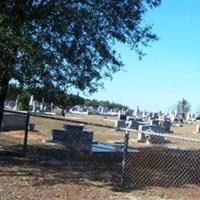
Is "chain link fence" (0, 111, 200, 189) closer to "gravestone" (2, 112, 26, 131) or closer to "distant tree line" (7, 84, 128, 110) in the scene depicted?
"distant tree line" (7, 84, 128, 110)

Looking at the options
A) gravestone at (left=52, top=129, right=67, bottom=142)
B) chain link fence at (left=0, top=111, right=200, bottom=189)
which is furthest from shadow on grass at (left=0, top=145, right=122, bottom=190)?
gravestone at (left=52, top=129, right=67, bottom=142)

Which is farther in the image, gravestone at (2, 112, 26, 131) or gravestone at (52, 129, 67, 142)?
gravestone at (2, 112, 26, 131)

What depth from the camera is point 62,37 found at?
41.5ft

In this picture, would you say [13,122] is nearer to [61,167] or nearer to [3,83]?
[3,83]

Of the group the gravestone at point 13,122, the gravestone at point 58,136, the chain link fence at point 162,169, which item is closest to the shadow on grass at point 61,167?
the chain link fence at point 162,169

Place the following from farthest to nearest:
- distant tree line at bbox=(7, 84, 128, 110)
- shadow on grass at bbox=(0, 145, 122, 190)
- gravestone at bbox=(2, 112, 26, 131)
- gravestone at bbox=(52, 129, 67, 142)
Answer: gravestone at bbox=(2, 112, 26, 131)
gravestone at bbox=(52, 129, 67, 142)
distant tree line at bbox=(7, 84, 128, 110)
shadow on grass at bbox=(0, 145, 122, 190)

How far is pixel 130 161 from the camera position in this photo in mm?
14984

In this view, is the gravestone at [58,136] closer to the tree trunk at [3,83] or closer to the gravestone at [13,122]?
the gravestone at [13,122]

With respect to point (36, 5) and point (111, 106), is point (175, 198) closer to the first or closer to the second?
point (36, 5)

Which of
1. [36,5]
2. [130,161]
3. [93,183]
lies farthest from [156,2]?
[93,183]

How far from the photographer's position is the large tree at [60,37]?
11.4 meters

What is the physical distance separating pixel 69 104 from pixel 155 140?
13239 mm

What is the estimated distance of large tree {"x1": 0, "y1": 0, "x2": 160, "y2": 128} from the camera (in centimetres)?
1140

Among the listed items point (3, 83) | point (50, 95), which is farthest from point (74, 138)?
point (3, 83)
